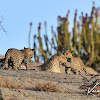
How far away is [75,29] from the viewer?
23812 millimetres

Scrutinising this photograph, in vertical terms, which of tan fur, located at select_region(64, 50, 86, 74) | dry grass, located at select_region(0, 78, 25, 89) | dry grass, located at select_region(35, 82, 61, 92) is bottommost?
dry grass, located at select_region(35, 82, 61, 92)

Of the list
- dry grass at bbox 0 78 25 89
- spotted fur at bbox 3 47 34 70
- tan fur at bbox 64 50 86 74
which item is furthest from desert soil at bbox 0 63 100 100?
tan fur at bbox 64 50 86 74

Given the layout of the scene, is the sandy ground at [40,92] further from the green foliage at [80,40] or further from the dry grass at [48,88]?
the green foliage at [80,40]

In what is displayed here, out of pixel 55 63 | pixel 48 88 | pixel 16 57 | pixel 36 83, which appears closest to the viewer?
pixel 48 88

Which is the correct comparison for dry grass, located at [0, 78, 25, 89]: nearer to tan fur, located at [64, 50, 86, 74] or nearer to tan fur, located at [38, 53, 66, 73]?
Answer: tan fur, located at [38, 53, 66, 73]

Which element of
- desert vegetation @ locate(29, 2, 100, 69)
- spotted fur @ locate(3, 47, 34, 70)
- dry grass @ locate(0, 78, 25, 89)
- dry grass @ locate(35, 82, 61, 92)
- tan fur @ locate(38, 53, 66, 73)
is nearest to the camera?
dry grass @ locate(35, 82, 61, 92)

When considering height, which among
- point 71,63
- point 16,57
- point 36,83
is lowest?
point 36,83

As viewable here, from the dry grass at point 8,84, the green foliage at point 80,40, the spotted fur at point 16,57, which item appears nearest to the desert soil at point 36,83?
the dry grass at point 8,84

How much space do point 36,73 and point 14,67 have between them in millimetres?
1100

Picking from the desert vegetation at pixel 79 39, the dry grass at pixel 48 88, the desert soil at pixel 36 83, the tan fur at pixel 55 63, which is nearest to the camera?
the desert soil at pixel 36 83

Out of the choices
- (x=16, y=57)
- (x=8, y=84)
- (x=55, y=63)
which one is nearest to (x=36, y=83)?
(x=8, y=84)

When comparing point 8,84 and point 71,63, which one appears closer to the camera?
point 8,84

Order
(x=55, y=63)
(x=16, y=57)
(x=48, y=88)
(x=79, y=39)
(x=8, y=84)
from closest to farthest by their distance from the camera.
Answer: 1. (x=48, y=88)
2. (x=8, y=84)
3. (x=16, y=57)
4. (x=55, y=63)
5. (x=79, y=39)

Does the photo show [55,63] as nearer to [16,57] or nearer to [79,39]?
[16,57]
